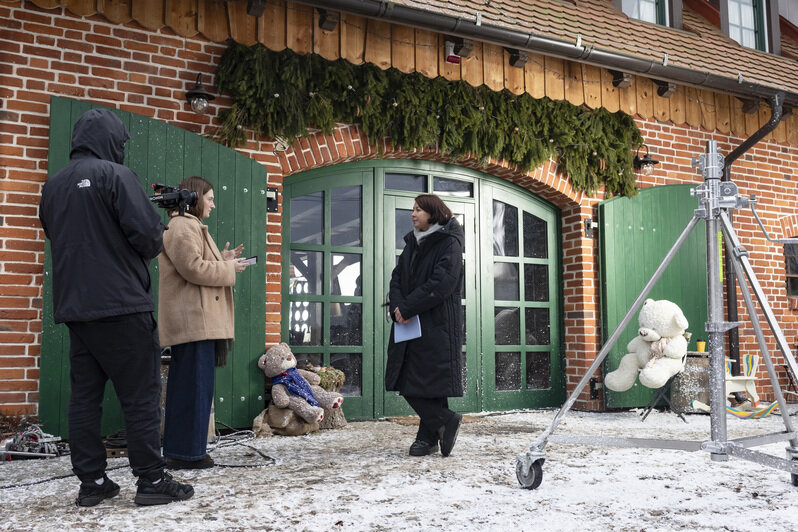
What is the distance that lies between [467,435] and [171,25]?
3.64 meters

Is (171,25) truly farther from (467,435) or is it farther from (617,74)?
(617,74)

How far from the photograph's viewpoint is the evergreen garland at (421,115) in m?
5.46

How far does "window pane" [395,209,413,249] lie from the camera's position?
21.0 ft

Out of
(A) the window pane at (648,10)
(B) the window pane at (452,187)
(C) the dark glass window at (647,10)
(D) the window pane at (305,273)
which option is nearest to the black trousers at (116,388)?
(D) the window pane at (305,273)

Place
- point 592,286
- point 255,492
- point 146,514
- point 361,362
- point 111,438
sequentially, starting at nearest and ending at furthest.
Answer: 1. point 146,514
2. point 255,492
3. point 111,438
4. point 361,362
5. point 592,286

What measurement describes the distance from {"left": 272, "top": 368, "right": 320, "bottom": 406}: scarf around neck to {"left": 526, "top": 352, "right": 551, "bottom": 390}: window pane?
254 centimetres

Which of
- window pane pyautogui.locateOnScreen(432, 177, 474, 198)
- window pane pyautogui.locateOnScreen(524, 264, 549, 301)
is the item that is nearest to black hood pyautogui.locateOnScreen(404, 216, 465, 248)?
window pane pyautogui.locateOnScreen(432, 177, 474, 198)

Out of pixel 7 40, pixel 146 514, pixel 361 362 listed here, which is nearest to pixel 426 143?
pixel 361 362

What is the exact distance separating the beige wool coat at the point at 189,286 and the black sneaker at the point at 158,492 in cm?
88

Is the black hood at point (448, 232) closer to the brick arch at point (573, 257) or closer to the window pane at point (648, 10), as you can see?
the brick arch at point (573, 257)

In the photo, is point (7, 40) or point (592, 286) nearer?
point (7, 40)

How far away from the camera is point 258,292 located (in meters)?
5.39

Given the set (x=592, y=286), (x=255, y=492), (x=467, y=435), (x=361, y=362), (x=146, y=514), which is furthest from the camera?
(x=592, y=286)

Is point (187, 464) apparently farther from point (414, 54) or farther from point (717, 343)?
point (414, 54)
